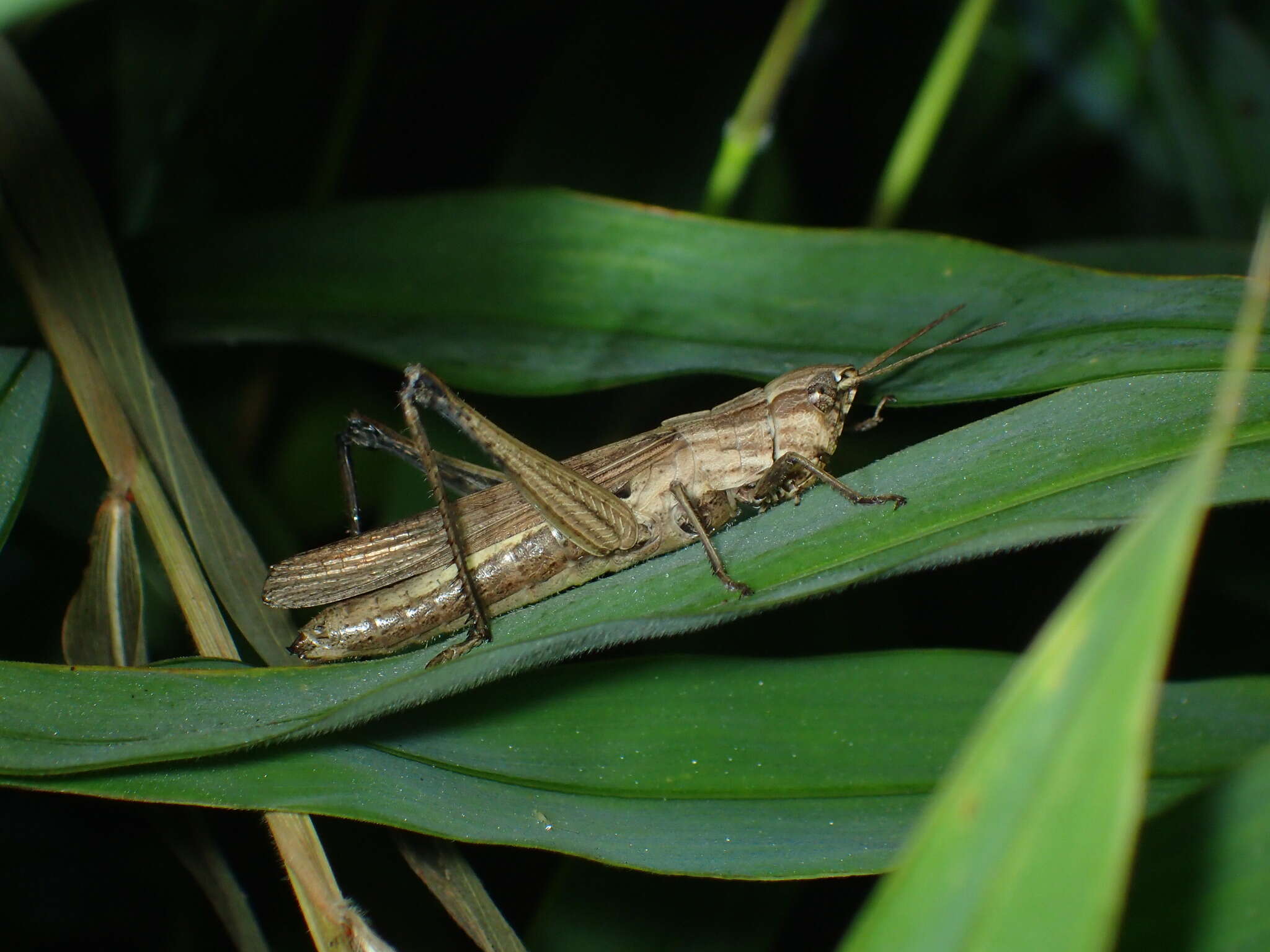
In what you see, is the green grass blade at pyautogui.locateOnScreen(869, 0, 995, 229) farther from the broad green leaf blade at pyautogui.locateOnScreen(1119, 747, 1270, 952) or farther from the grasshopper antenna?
the broad green leaf blade at pyautogui.locateOnScreen(1119, 747, 1270, 952)

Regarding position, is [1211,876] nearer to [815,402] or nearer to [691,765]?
[691,765]

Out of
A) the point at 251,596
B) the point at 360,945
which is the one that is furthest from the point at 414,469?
the point at 360,945

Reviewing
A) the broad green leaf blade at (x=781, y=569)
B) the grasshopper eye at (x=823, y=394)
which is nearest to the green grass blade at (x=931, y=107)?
the grasshopper eye at (x=823, y=394)

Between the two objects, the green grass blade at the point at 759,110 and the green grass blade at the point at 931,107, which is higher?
the green grass blade at the point at 931,107

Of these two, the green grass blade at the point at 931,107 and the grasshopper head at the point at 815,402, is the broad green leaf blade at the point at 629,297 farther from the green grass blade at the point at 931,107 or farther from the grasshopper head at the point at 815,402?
the green grass blade at the point at 931,107

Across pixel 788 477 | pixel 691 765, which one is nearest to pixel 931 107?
pixel 788 477

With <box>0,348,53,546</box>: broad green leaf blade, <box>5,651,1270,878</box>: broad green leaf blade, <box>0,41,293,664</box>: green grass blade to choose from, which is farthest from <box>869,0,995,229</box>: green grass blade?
<box>0,348,53,546</box>: broad green leaf blade
